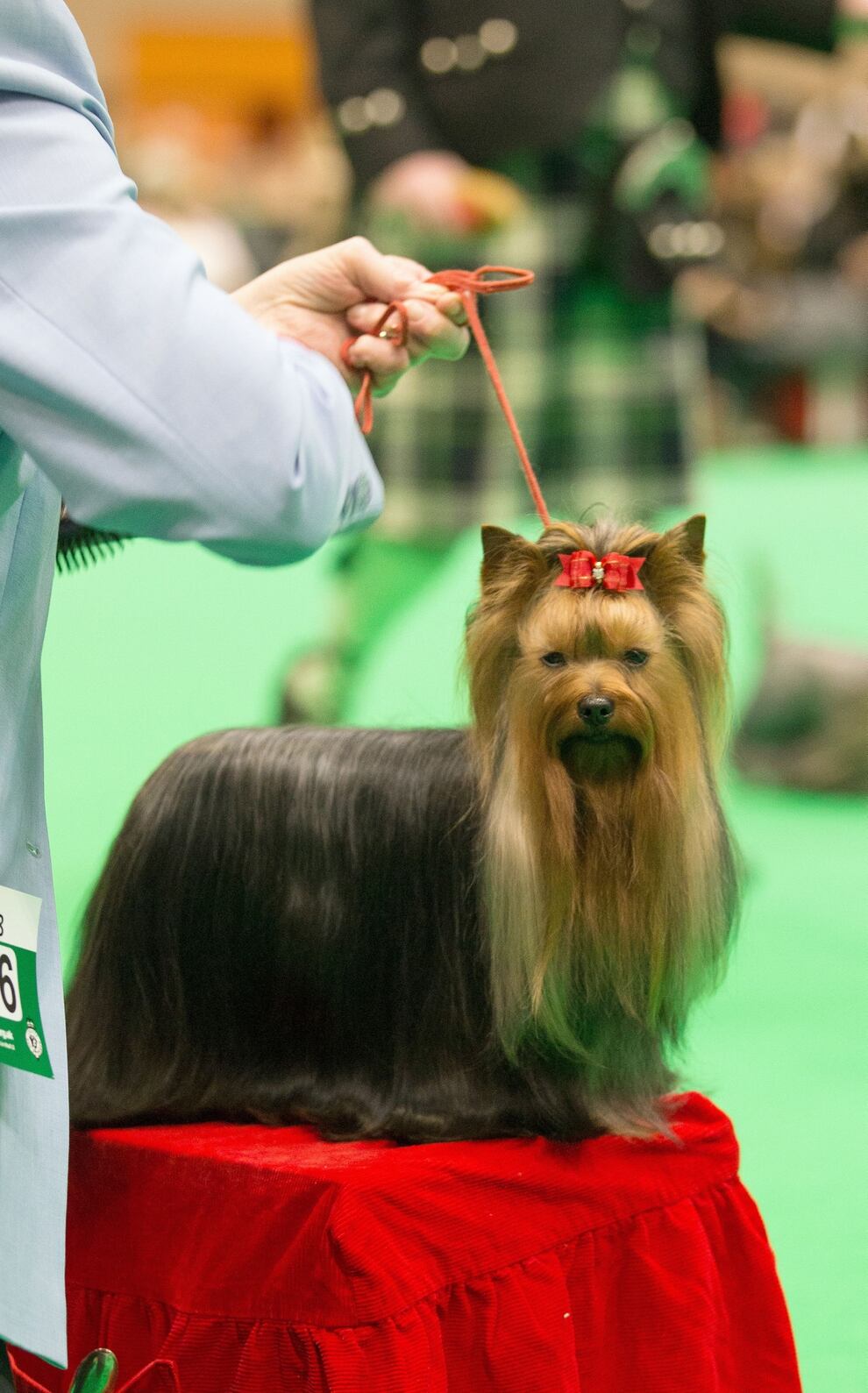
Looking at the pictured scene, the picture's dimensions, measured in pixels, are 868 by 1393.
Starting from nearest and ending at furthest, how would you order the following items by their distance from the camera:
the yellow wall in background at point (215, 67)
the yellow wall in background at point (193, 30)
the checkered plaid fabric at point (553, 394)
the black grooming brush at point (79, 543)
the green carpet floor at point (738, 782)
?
the black grooming brush at point (79, 543), the green carpet floor at point (738, 782), the checkered plaid fabric at point (553, 394), the yellow wall in background at point (215, 67), the yellow wall in background at point (193, 30)

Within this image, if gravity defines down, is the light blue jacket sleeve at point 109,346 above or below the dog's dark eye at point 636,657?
above

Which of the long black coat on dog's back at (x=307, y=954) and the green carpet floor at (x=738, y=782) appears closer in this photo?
the long black coat on dog's back at (x=307, y=954)

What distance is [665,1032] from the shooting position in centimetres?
199

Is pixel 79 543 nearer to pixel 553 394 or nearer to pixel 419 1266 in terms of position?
pixel 419 1266

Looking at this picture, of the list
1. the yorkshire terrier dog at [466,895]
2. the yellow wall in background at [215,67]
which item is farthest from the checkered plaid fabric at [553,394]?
the yellow wall in background at [215,67]

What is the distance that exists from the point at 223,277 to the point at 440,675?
4523 mm

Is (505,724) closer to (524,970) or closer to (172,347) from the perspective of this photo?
(524,970)

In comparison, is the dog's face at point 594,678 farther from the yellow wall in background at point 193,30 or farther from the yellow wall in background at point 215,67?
the yellow wall in background at point 193,30

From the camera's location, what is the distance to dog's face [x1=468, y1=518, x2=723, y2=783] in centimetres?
178

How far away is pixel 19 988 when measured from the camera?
1.58 meters

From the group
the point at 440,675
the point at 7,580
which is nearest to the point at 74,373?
the point at 7,580

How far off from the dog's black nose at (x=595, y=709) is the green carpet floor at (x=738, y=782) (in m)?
0.32

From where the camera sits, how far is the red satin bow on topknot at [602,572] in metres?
1.81

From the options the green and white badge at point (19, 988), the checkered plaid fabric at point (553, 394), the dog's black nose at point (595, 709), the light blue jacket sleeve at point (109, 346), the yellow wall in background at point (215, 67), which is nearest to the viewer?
the light blue jacket sleeve at point (109, 346)
